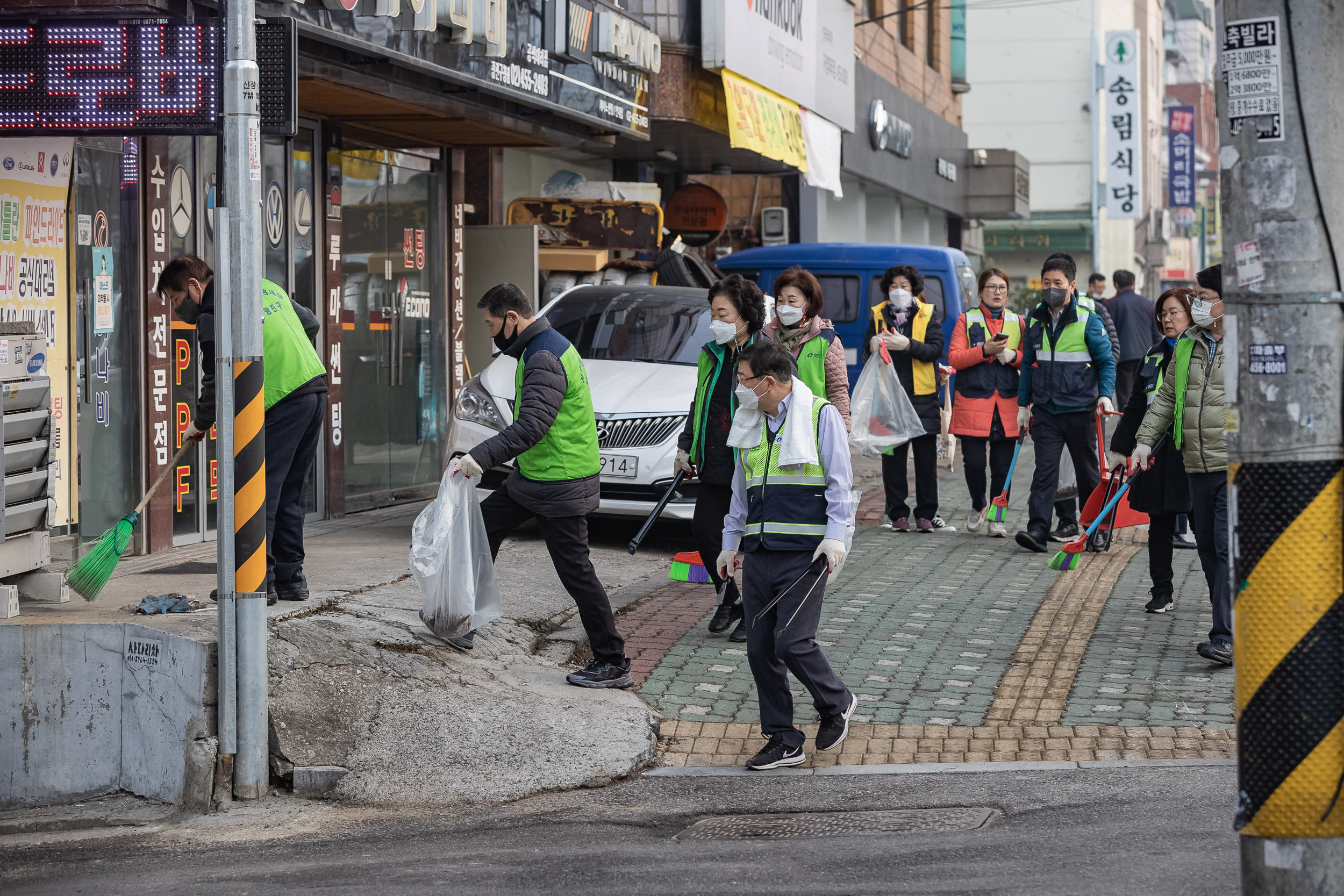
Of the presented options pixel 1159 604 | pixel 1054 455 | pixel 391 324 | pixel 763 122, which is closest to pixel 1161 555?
pixel 1159 604

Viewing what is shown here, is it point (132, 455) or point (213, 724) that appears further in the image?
point (132, 455)

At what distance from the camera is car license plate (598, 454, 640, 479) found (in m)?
9.55

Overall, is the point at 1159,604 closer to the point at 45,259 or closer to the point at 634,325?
the point at 634,325

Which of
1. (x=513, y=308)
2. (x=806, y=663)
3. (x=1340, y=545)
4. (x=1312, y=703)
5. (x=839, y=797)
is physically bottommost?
(x=839, y=797)

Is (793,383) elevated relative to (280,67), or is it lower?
lower

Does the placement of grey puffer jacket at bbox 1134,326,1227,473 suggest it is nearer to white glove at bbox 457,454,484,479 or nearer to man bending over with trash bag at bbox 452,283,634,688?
man bending over with trash bag at bbox 452,283,634,688

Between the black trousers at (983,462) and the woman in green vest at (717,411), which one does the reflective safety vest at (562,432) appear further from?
the black trousers at (983,462)

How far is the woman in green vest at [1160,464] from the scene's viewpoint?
307 inches

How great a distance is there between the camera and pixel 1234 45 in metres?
3.15

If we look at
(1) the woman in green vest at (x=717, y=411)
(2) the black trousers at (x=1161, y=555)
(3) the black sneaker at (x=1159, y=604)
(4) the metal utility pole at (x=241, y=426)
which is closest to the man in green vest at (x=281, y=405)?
(4) the metal utility pole at (x=241, y=426)

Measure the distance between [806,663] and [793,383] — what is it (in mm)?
1042

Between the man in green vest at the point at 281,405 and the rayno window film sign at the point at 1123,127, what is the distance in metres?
38.6

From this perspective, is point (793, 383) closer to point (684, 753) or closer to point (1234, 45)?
point (684, 753)

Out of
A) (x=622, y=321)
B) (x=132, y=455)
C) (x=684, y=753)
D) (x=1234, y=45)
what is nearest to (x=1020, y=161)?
(x=622, y=321)
